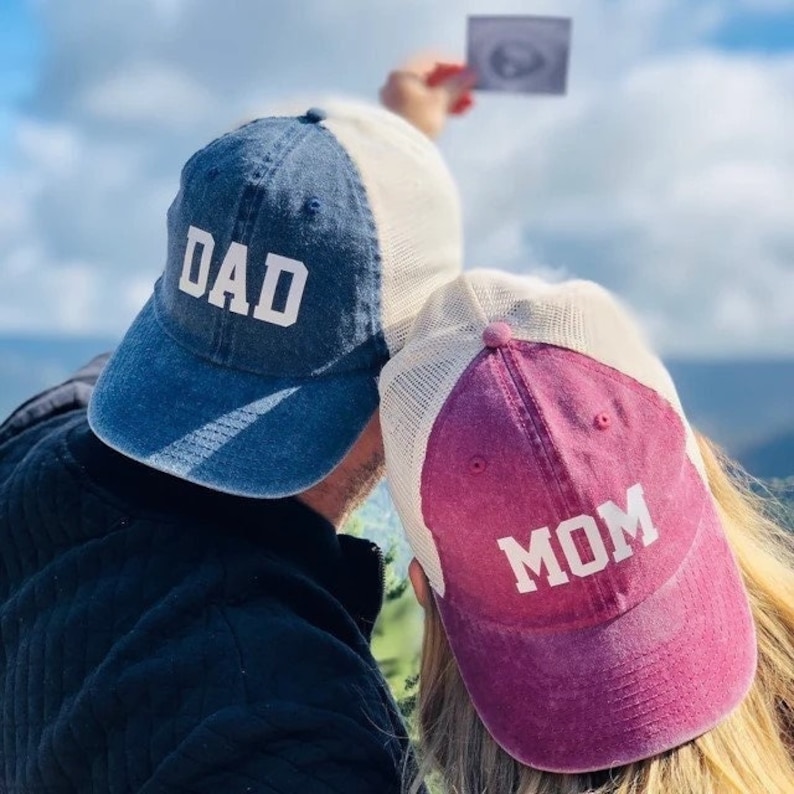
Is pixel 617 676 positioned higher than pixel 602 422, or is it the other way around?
pixel 602 422

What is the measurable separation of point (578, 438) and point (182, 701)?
404 mm

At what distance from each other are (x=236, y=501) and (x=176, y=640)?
15 cm

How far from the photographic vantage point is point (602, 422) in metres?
0.88

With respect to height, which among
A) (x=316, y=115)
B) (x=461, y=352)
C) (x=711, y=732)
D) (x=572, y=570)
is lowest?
(x=711, y=732)

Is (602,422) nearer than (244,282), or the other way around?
(602,422)

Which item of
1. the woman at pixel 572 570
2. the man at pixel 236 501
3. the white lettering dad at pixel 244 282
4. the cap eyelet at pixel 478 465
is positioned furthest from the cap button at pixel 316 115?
the cap eyelet at pixel 478 465

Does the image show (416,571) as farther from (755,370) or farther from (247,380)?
(755,370)

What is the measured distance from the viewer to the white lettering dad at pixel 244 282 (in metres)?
1.04

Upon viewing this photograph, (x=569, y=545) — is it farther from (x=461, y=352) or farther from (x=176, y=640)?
(x=176, y=640)

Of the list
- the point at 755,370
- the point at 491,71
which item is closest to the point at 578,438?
the point at 491,71

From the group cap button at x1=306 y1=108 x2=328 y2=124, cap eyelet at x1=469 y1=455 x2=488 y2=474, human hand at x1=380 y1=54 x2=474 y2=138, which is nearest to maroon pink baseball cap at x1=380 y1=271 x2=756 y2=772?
cap eyelet at x1=469 y1=455 x2=488 y2=474

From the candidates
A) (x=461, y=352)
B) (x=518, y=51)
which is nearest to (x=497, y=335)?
(x=461, y=352)

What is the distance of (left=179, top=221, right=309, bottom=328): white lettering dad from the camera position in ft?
3.41

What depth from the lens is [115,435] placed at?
103 cm
